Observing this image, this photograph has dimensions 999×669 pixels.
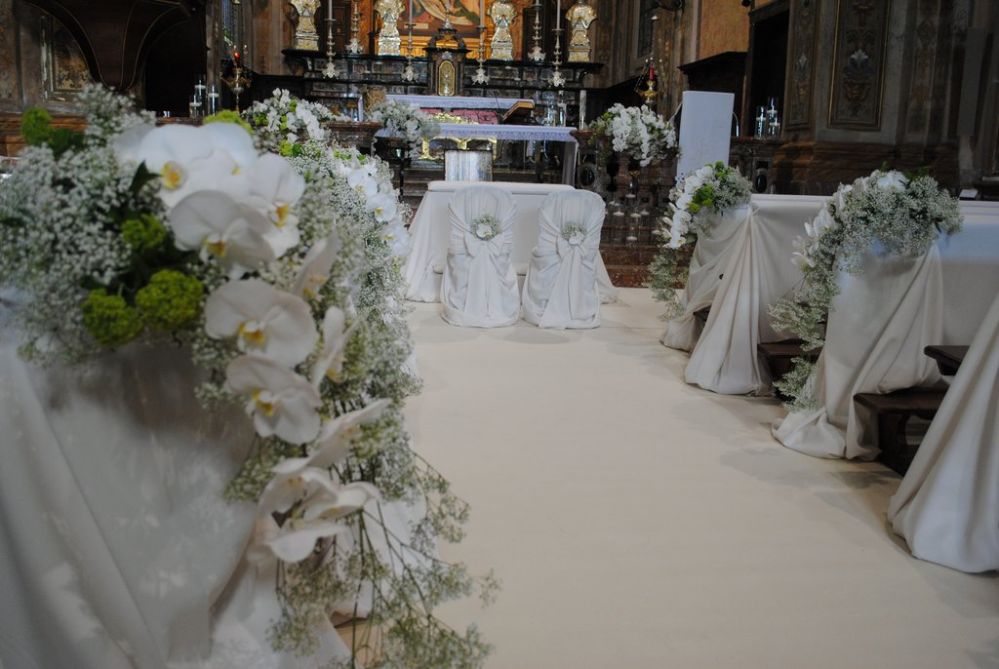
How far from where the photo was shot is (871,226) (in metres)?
3.36

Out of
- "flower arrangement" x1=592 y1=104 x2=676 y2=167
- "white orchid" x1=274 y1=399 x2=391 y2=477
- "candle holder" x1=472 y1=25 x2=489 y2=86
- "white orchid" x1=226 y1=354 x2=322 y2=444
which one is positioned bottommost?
"white orchid" x1=274 y1=399 x2=391 y2=477

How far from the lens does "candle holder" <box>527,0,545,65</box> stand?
51.2 feet

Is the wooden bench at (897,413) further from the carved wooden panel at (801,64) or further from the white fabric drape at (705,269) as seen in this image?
the carved wooden panel at (801,64)

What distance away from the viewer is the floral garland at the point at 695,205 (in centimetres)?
484

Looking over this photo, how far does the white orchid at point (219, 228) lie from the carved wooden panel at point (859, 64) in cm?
927

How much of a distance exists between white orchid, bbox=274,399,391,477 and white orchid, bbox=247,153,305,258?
9.9 inches

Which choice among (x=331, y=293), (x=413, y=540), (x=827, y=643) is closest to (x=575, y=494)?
(x=827, y=643)

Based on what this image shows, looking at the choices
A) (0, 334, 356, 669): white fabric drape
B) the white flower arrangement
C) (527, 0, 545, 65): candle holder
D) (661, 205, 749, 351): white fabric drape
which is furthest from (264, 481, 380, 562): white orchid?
(527, 0, 545, 65): candle holder

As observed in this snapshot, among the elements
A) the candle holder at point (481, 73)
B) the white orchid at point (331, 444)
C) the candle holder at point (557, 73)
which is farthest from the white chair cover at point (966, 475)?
the candle holder at point (557, 73)

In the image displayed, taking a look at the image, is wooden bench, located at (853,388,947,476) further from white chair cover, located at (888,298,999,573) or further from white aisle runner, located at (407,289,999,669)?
white chair cover, located at (888,298,999,573)

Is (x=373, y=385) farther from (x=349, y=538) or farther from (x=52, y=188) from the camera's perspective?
(x=349, y=538)

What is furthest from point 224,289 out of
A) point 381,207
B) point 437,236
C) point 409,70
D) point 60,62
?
point 409,70

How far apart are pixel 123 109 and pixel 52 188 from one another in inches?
7.4

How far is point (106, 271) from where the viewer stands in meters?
1.18
